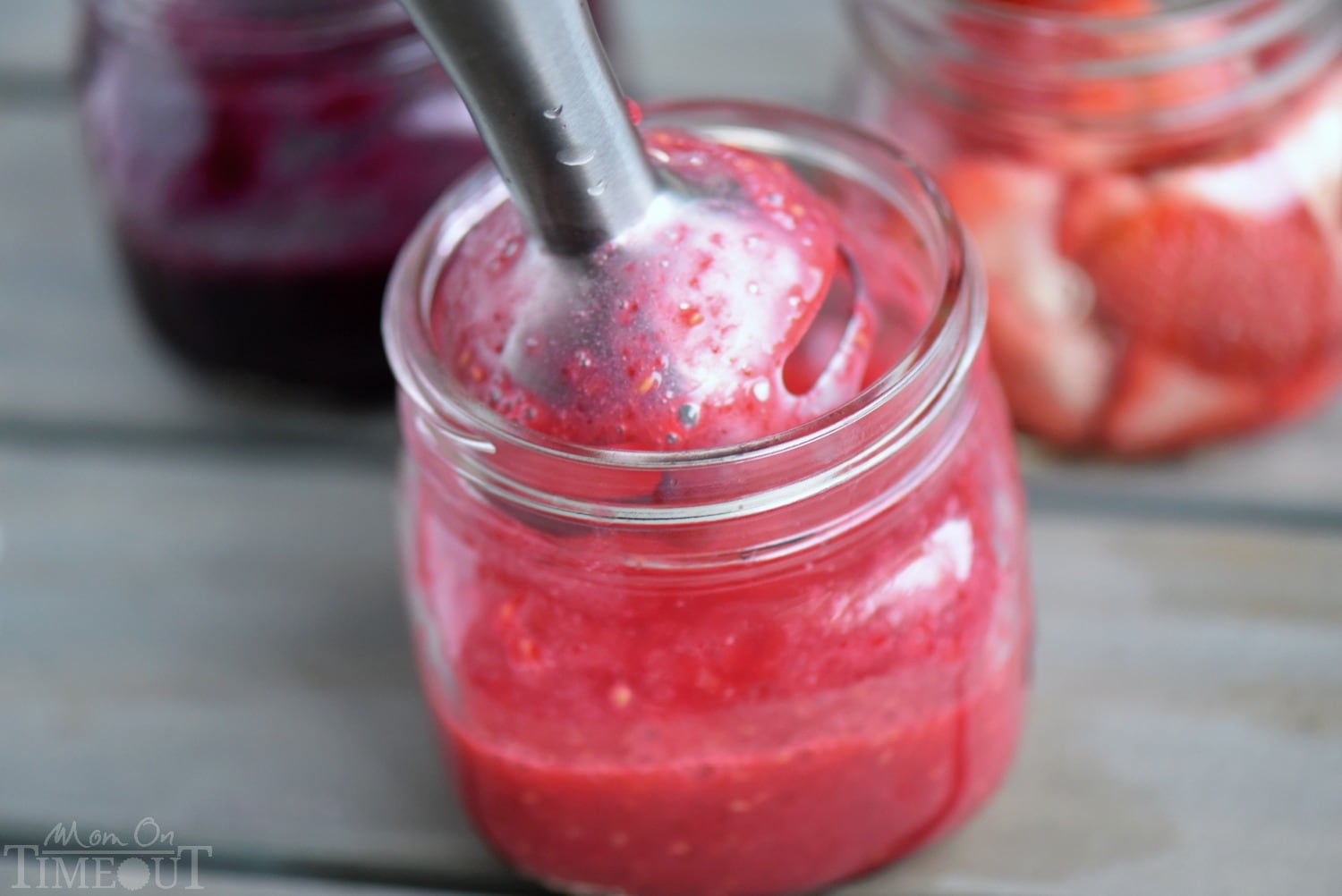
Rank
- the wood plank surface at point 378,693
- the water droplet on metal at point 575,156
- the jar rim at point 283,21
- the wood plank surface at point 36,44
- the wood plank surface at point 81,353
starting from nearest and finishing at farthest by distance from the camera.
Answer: the water droplet on metal at point 575,156, the wood plank surface at point 378,693, the jar rim at point 283,21, the wood plank surface at point 81,353, the wood plank surface at point 36,44

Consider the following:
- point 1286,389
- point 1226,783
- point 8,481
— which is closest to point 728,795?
point 1226,783

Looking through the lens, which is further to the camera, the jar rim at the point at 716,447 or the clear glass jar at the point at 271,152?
the clear glass jar at the point at 271,152

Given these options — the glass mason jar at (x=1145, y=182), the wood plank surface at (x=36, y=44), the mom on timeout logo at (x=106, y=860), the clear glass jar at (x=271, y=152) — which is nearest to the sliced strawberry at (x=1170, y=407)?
the glass mason jar at (x=1145, y=182)

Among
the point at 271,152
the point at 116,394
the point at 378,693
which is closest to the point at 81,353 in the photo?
the point at 116,394

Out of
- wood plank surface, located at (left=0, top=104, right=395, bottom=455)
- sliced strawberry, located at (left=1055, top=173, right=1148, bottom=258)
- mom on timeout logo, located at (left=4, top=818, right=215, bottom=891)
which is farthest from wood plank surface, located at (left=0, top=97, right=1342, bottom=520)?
mom on timeout logo, located at (left=4, top=818, right=215, bottom=891)

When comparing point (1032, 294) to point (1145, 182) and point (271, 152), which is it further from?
point (271, 152)

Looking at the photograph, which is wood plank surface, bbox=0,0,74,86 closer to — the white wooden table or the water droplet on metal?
the white wooden table

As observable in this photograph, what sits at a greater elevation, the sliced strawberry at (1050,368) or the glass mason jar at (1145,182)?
the glass mason jar at (1145,182)

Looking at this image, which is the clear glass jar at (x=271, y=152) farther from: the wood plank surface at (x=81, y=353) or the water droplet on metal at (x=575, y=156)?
the water droplet on metal at (x=575, y=156)
